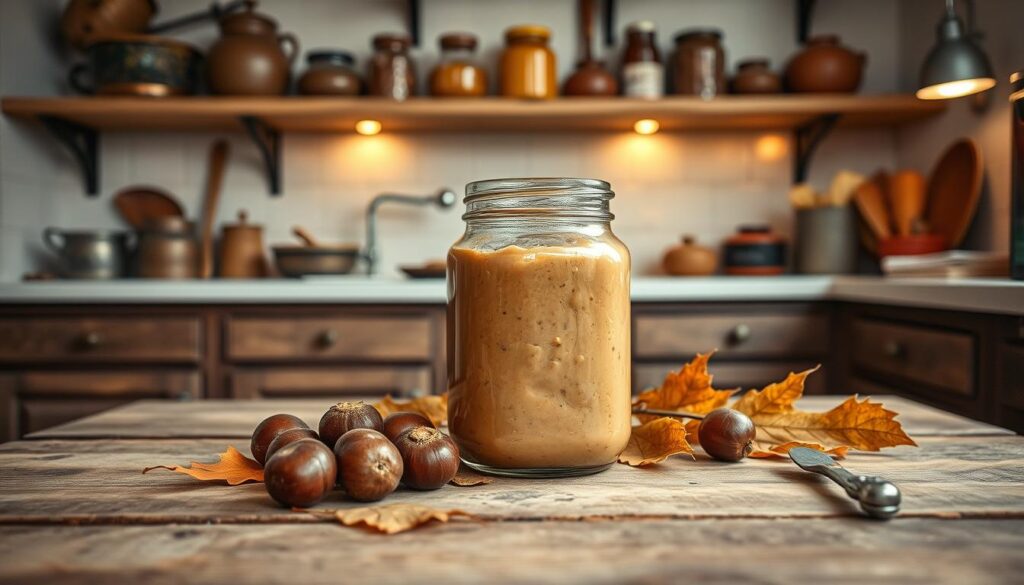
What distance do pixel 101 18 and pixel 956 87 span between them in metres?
2.52

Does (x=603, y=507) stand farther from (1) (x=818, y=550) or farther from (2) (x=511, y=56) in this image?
(2) (x=511, y=56)

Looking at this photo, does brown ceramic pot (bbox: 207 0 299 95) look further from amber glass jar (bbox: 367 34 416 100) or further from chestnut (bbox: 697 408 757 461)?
chestnut (bbox: 697 408 757 461)

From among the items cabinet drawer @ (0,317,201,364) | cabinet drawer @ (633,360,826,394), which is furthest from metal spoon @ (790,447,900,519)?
cabinet drawer @ (0,317,201,364)

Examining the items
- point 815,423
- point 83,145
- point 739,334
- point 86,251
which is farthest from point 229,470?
point 83,145

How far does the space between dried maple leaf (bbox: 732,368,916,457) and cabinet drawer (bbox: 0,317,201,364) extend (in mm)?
1761

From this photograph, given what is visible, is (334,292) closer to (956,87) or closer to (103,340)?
(103,340)

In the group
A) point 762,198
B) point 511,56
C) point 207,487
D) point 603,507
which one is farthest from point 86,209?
point 603,507

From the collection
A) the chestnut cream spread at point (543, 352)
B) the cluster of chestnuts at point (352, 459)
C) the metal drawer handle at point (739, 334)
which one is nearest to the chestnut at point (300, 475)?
the cluster of chestnuts at point (352, 459)

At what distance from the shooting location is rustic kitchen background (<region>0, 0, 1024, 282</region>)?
8.99 feet

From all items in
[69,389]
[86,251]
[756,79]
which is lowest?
[69,389]

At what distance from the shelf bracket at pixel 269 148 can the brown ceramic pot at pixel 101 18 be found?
0.52m

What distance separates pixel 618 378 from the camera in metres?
0.62

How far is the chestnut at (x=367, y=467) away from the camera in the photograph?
1.75 ft

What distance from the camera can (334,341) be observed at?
2119 millimetres
